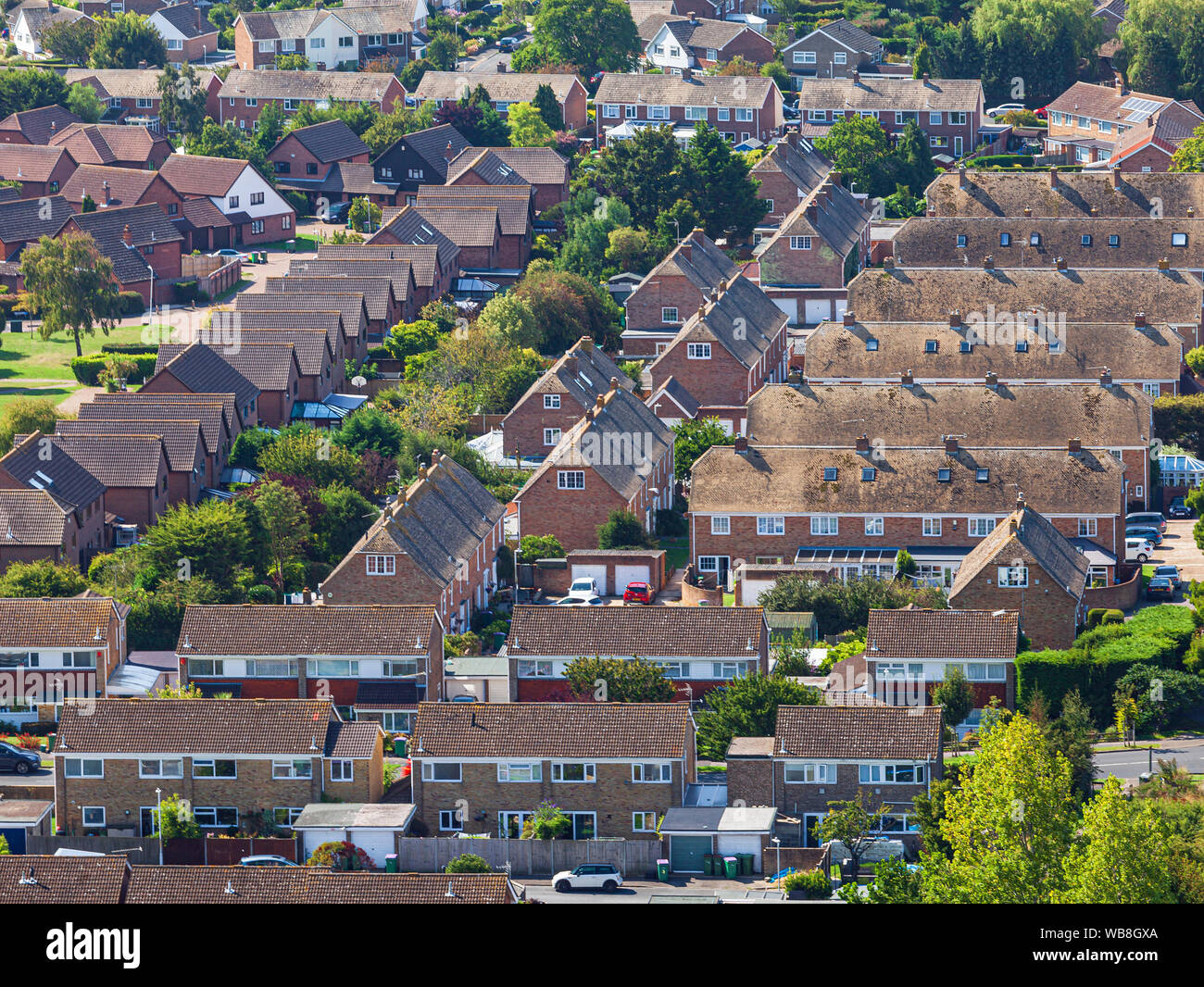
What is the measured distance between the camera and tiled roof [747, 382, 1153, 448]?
260ft

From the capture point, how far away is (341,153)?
134 m

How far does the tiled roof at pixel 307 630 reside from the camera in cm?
6003

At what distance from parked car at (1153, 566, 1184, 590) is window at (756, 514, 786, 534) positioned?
1324 centimetres

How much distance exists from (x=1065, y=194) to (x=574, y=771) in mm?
73065

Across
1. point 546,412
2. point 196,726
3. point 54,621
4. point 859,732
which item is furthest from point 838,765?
point 546,412

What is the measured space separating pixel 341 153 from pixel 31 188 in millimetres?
20342

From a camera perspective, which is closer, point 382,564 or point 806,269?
point 382,564

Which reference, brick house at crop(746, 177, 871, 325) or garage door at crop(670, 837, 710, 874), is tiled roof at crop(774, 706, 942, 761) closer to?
garage door at crop(670, 837, 710, 874)

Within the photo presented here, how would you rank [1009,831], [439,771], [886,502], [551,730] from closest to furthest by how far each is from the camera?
[1009,831], [551,730], [439,771], [886,502]

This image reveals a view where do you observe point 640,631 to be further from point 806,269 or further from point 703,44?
point 703,44

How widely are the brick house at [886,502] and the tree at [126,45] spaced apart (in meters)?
98.7

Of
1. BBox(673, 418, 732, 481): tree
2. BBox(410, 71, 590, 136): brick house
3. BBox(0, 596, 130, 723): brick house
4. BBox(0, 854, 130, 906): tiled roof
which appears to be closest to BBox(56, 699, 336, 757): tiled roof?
BBox(0, 596, 130, 723): brick house

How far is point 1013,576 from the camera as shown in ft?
208

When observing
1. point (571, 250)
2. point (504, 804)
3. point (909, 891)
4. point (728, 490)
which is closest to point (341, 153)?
point (571, 250)
